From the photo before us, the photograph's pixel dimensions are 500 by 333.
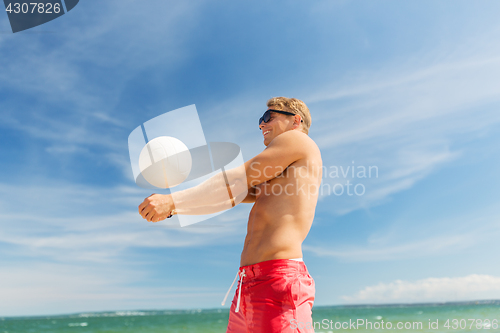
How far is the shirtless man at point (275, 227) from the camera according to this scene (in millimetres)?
2143

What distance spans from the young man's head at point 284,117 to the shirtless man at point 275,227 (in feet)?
1.08

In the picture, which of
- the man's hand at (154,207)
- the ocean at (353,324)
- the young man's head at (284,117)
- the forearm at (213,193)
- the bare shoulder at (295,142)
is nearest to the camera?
the man's hand at (154,207)

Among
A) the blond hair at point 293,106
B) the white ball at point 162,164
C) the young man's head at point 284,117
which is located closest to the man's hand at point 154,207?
the white ball at point 162,164

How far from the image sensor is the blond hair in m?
2.91

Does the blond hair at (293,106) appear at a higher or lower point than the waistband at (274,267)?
higher

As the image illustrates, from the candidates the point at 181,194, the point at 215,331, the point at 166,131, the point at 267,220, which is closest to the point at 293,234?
the point at 267,220

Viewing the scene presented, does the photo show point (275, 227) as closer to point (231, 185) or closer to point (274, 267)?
point (274, 267)

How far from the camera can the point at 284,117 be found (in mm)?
2904

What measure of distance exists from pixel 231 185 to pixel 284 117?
2.94 feet

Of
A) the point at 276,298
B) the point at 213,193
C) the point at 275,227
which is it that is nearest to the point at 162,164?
the point at 213,193

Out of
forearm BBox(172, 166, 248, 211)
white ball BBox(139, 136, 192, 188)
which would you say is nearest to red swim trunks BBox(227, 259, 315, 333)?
forearm BBox(172, 166, 248, 211)

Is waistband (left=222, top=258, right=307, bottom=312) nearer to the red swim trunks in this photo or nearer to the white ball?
the red swim trunks

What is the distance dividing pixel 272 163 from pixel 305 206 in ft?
1.26

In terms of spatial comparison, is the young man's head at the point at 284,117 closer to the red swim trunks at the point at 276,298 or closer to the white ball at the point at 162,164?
the white ball at the point at 162,164
